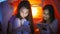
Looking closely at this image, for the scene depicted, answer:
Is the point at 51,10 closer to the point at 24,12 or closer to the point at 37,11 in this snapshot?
the point at 37,11

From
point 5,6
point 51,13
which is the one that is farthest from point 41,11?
A: point 5,6

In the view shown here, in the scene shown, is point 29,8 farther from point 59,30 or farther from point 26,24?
point 59,30

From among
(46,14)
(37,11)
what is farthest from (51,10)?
(37,11)

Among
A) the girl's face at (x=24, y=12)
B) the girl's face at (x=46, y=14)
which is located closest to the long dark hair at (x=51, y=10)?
the girl's face at (x=46, y=14)

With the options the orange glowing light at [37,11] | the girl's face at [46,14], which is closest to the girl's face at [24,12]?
the orange glowing light at [37,11]

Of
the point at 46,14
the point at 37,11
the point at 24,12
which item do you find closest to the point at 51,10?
the point at 46,14

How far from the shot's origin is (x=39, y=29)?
2186 mm

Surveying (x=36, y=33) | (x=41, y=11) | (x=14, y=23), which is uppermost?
(x=41, y=11)

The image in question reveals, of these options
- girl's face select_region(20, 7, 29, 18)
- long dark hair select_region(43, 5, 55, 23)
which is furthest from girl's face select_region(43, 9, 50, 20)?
girl's face select_region(20, 7, 29, 18)

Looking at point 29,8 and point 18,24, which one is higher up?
point 29,8

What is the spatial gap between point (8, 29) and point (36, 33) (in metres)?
0.38

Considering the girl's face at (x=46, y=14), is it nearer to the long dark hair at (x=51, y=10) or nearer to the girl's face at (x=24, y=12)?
the long dark hair at (x=51, y=10)

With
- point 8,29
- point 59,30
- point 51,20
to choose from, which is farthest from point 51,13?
point 8,29

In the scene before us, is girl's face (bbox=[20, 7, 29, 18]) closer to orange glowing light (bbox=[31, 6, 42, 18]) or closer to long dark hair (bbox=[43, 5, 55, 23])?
orange glowing light (bbox=[31, 6, 42, 18])
